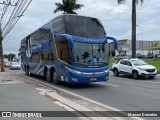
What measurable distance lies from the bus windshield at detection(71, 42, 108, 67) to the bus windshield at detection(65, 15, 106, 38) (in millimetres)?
592

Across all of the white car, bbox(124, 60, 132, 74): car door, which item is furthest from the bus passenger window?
bbox(124, 60, 132, 74): car door

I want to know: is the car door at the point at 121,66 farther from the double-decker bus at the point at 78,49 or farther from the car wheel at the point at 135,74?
the double-decker bus at the point at 78,49

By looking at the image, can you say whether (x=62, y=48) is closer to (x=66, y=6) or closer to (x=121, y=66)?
(x=121, y=66)

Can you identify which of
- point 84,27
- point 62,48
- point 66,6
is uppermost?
point 66,6

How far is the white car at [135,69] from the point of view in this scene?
82.5 feet

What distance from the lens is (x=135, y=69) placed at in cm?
2577

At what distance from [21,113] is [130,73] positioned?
1769 cm

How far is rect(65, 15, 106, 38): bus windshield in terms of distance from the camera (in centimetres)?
1803

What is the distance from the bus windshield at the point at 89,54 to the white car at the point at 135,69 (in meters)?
7.73

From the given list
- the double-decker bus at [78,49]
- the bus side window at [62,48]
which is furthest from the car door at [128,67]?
the bus side window at [62,48]

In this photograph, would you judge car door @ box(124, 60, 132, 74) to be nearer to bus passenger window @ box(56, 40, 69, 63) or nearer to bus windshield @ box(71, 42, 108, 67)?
bus windshield @ box(71, 42, 108, 67)

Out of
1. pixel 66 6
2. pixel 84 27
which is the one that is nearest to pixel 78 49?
pixel 84 27

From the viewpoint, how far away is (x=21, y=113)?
995cm

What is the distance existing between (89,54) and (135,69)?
29.3ft
